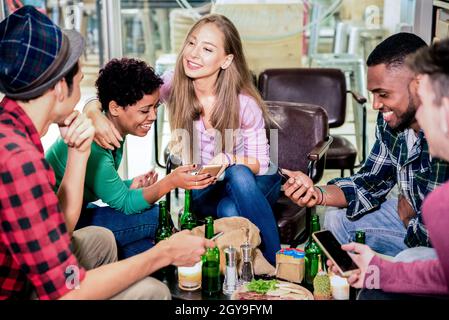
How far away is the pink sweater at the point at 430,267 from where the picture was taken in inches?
59.2

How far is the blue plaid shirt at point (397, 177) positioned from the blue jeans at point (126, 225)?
2.58 feet

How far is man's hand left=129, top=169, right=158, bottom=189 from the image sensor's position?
2.79 meters

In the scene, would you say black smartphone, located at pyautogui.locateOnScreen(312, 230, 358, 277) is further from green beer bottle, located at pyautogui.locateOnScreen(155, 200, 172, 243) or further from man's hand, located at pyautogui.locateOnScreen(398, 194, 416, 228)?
green beer bottle, located at pyautogui.locateOnScreen(155, 200, 172, 243)

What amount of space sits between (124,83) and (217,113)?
56 centimetres

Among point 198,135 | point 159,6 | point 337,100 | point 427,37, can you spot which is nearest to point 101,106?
point 198,135

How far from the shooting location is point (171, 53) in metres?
4.70

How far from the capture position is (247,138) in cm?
303

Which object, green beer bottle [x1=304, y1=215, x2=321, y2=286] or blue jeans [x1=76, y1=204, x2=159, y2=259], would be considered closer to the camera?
green beer bottle [x1=304, y1=215, x2=321, y2=286]

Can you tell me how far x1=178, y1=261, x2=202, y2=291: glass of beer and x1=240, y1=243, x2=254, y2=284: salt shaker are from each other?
0.54 ft

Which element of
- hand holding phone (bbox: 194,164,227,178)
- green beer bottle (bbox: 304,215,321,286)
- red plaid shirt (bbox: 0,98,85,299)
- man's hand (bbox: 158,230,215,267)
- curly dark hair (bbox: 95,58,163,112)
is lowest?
green beer bottle (bbox: 304,215,321,286)

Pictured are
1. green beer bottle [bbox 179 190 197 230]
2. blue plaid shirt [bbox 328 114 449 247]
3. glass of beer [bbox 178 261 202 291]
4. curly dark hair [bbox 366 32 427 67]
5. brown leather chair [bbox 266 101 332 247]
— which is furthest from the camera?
brown leather chair [bbox 266 101 332 247]

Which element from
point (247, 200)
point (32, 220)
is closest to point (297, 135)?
point (247, 200)

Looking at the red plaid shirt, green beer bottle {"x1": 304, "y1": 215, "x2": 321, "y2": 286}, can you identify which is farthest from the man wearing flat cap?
green beer bottle {"x1": 304, "y1": 215, "x2": 321, "y2": 286}
